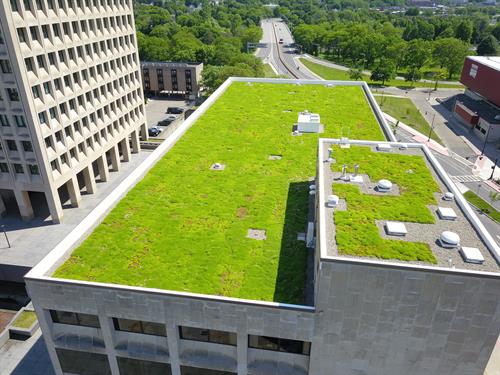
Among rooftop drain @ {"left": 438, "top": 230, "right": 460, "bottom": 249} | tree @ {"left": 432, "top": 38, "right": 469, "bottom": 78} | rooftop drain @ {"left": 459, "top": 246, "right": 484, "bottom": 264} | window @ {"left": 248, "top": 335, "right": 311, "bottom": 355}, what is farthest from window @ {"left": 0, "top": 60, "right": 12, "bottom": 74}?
tree @ {"left": 432, "top": 38, "right": 469, "bottom": 78}

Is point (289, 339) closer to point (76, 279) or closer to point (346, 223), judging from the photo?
point (346, 223)

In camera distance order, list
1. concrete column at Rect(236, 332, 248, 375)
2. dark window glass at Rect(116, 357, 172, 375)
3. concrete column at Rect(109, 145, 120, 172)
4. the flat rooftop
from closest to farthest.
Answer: the flat rooftop < concrete column at Rect(236, 332, 248, 375) < dark window glass at Rect(116, 357, 172, 375) < concrete column at Rect(109, 145, 120, 172)

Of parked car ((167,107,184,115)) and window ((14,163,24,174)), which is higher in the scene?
window ((14,163,24,174))

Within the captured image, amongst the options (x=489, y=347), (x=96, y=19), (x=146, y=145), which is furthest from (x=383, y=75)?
(x=489, y=347)

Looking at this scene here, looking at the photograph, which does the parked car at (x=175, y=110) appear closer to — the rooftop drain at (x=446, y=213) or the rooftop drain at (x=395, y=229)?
the rooftop drain at (x=446, y=213)

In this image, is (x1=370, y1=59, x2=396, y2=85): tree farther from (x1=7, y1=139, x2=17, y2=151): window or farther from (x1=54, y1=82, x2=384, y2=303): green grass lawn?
(x1=7, y1=139, x2=17, y2=151): window

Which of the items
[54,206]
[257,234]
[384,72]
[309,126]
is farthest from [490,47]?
[54,206]

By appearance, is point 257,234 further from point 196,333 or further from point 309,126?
point 309,126
